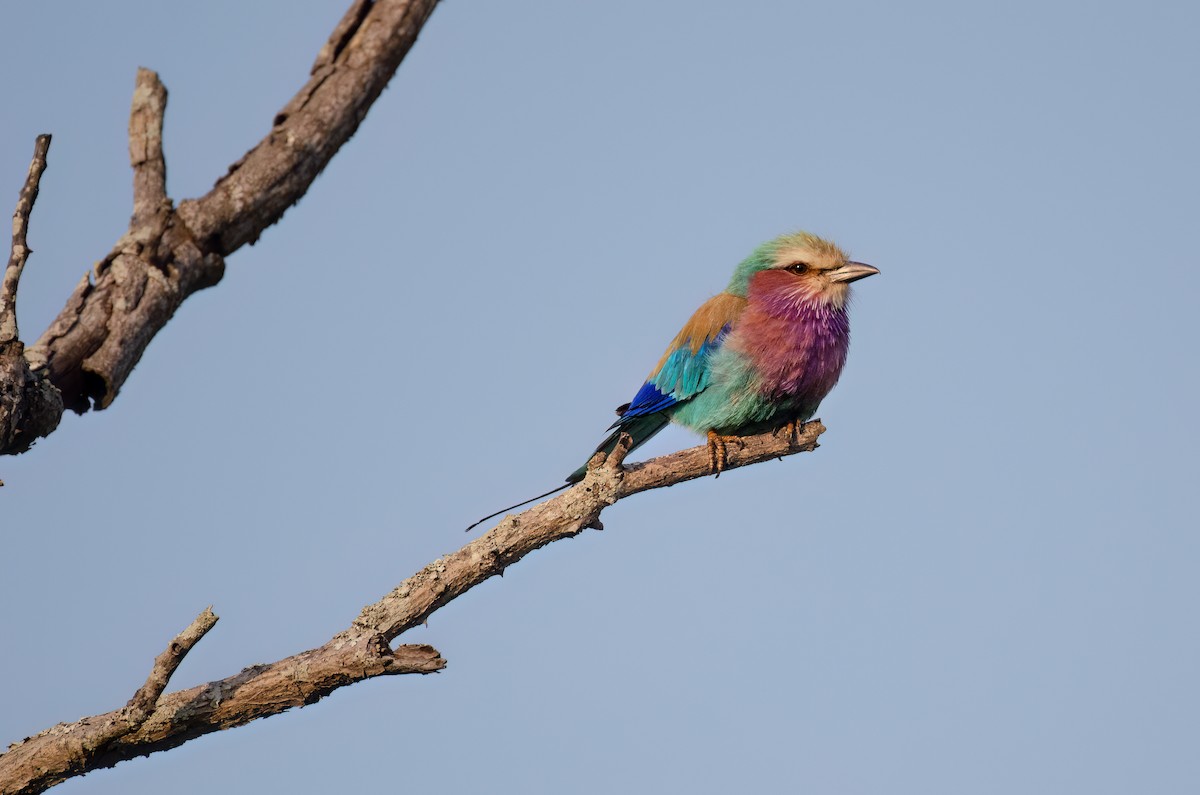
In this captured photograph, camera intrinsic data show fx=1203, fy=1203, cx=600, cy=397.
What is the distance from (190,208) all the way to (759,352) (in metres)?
3.31

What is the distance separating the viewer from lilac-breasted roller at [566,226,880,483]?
6414mm

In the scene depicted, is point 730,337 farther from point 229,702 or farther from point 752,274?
point 229,702

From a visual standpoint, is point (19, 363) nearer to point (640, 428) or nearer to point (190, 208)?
point (190, 208)

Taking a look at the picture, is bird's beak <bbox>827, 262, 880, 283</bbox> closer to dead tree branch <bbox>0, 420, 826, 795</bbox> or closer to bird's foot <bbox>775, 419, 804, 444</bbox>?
bird's foot <bbox>775, 419, 804, 444</bbox>

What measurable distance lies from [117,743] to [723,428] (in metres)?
3.52

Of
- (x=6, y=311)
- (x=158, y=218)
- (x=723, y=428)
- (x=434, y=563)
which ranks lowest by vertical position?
(x=434, y=563)

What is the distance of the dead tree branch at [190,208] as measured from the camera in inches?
153

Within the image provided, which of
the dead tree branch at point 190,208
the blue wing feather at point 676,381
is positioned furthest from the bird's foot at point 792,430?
the dead tree branch at point 190,208

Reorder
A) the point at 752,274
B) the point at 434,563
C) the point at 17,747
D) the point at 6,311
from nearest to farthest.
Result: the point at 6,311, the point at 17,747, the point at 434,563, the point at 752,274

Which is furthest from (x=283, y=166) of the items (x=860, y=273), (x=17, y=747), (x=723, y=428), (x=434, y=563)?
(x=860, y=273)

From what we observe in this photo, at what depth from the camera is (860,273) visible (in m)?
6.86

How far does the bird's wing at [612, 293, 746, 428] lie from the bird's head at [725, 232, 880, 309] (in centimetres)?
21

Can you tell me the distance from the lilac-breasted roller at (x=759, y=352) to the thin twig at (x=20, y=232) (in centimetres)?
323

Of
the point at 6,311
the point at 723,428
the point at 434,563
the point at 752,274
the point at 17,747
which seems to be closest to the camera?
the point at 6,311
